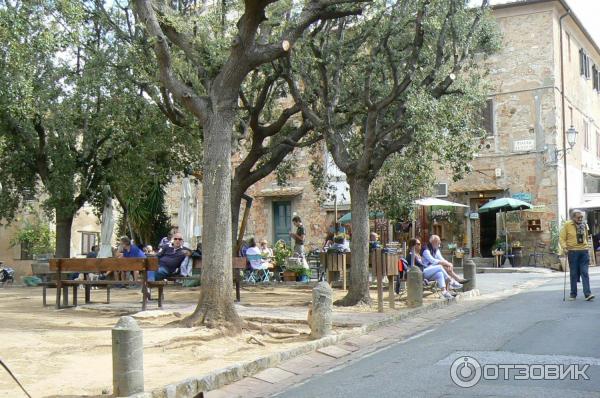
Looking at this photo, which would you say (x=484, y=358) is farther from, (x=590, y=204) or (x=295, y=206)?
(x=295, y=206)

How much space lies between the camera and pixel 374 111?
14.3 m

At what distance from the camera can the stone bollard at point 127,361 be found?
6.39 m

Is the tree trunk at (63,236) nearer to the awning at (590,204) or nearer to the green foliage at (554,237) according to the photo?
the green foliage at (554,237)

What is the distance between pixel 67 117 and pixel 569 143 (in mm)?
17954

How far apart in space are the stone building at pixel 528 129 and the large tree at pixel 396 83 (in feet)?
39.2

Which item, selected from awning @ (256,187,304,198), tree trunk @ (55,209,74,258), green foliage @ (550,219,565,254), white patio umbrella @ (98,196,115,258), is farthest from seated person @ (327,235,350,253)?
awning @ (256,187,304,198)

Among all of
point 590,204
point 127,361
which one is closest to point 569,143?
point 590,204

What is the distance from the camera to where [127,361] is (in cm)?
643

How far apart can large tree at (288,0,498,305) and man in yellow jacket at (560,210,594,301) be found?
9.17ft

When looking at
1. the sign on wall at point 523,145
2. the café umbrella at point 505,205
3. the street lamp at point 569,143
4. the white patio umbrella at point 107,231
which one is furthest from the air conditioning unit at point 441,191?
the white patio umbrella at point 107,231

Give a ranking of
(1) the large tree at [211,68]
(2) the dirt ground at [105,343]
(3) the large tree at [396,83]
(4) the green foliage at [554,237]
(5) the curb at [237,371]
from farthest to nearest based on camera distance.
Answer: (4) the green foliage at [554,237] → (1) the large tree at [211,68] → (3) the large tree at [396,83] → (2) the dirt ground at [105,343] → (5) the curb at [237,371]

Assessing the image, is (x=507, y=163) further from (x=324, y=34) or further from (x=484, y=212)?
(x=324, y=34)

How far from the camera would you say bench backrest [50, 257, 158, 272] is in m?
12.0

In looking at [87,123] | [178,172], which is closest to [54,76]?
[87,123]
